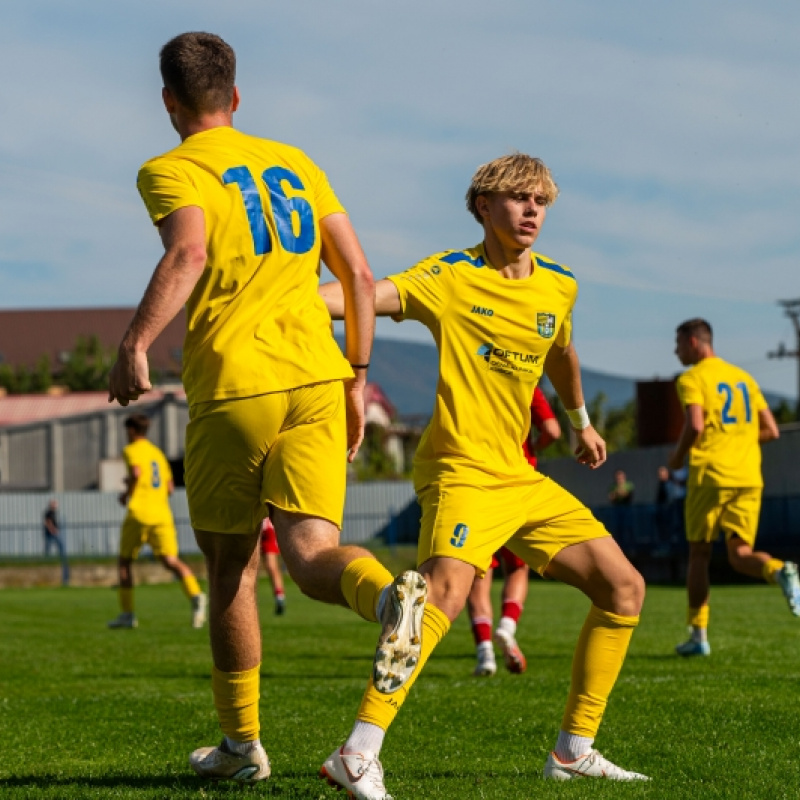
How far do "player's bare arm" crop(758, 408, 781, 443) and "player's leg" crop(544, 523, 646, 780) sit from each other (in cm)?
611

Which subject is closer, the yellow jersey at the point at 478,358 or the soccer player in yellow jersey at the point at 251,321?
the soccer player in yellow jersey at the point at 251,321

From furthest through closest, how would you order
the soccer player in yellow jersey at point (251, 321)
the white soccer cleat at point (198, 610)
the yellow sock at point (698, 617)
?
the white soccer cleat at point (198, 610) → the yellow sock at point (698, 617) → the soccer player in yellow jersey at point (251, 321)

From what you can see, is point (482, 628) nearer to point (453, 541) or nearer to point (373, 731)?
point (453, 541)

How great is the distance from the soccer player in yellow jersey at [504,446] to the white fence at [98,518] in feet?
108

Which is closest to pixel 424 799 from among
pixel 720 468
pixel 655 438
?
pixel 720 468

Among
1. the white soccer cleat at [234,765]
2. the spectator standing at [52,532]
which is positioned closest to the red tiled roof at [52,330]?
the spectator standing at [52,532]

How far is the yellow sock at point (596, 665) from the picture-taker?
5.32 m

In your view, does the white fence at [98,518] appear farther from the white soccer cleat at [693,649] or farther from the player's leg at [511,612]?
the player's leg at [511,612]

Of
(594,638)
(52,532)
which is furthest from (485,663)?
(52,532)

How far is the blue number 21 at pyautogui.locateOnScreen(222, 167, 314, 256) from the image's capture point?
15.2ft

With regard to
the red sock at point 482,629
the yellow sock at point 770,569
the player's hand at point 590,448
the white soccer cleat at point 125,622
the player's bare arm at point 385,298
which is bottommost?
the white soccer cleat at point 125,622

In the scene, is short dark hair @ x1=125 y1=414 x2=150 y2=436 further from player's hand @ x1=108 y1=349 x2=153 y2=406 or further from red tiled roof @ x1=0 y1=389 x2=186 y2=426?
red tiled roof @ x1=0 y1=389 x2=186 y2=426

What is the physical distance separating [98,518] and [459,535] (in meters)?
44.2

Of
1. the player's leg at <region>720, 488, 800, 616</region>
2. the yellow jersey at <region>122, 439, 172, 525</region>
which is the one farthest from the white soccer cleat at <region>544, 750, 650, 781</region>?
the yellow jersey at <region>122, 439, 172, 525</region>
